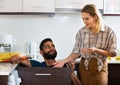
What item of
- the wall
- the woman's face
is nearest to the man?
the woman's face

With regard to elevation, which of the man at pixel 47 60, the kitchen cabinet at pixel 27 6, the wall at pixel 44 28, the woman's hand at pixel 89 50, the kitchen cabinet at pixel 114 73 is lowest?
the kitchen cabinet at pixel 114 73

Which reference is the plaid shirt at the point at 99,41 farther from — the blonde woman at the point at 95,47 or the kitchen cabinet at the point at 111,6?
the kitchen cabinet at the point at 111,6

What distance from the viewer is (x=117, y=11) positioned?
343 centimetres

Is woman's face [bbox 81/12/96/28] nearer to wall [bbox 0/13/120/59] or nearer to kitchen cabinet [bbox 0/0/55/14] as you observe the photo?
kitchen cabinet [bbox 0/0/55/14]

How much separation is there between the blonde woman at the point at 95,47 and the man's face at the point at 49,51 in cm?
12

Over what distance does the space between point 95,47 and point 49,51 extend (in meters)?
0.43

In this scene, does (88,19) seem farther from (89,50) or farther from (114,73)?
(114,73)

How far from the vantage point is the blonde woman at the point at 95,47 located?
8.05ft

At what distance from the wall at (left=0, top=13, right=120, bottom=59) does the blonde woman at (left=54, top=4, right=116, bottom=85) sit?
1062 mm

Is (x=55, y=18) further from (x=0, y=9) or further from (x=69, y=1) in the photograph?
(x=0, y=9)

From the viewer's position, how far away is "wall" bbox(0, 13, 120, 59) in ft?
11.9

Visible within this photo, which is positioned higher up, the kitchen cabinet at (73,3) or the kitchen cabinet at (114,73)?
the kitchen cabinet at (73,3)

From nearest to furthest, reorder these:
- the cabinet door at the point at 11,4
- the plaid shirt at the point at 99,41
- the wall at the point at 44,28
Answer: the plaid shirt at the point at 99,41 → the cabinet door at the point at 11,4 → the wall at the point at 44,28

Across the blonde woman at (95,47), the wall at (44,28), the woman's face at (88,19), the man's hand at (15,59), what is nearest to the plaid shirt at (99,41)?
the blonde woman at (95,47)
